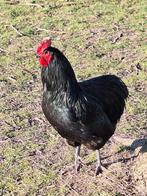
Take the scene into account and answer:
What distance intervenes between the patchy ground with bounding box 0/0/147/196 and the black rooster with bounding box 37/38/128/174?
1.58ft

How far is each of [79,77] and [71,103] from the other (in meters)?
2.65

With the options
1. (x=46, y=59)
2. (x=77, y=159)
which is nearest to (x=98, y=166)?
(x=77, y=159)

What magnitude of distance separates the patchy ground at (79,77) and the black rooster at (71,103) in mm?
481

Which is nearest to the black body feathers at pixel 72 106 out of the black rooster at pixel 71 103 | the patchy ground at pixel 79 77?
the black rooster at pixel 71 103

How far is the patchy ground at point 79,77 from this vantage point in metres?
5.72

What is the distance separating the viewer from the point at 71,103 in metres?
5.22

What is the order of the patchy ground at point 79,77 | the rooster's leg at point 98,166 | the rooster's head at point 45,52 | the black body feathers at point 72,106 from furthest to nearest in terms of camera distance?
1. the rooster's leg at point 98,166
2. the patchy ground at point 79,77
3. the black body feathers at point 72,106
4. the rooster's head at point 45,52

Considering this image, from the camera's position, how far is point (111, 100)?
5.78m

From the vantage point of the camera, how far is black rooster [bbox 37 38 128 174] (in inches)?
198

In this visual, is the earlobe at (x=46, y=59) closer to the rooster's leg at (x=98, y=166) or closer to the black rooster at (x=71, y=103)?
the black rooster at (x=71, y=103)

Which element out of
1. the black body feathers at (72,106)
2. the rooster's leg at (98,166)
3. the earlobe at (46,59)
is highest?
the earlobe at (46,59)

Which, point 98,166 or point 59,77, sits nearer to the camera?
point 59,77

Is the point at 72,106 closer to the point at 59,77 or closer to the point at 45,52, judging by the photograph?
the point at 59,77

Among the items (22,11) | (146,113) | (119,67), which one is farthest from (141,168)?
(22,11)
